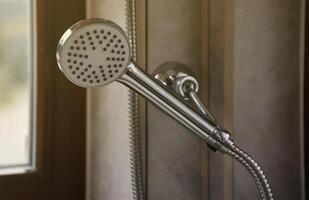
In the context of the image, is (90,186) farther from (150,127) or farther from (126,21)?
(126,21)

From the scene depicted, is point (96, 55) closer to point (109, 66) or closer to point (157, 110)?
point (109, 66)

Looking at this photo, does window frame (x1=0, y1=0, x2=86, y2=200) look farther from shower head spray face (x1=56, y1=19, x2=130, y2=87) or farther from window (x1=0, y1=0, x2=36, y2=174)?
shower head spray face (x1=56, y1=19, x2=130, y2=87)

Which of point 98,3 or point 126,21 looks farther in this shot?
point 98,3

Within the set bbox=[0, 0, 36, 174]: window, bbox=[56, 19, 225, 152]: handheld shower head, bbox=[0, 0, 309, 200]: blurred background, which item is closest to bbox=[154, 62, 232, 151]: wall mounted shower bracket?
bbox=[0, 0, 309, 200]: blurred background

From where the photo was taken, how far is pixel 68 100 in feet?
2.70

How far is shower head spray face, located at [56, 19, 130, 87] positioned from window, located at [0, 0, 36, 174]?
12.3 inches

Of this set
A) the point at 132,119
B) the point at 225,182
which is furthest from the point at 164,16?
the point at 225,182

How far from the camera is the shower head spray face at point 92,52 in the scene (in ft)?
1.65

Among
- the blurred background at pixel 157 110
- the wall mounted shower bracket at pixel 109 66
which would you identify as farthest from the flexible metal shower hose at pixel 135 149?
the wall mounted shower bracket at pixel 109 66

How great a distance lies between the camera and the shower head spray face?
50cm

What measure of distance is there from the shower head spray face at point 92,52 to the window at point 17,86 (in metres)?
0.31

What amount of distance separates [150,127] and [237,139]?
0.15 meters

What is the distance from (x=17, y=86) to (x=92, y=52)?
34 cm

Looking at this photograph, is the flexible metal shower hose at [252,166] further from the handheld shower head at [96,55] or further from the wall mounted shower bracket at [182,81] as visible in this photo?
the handheld shower head at [96,55]
